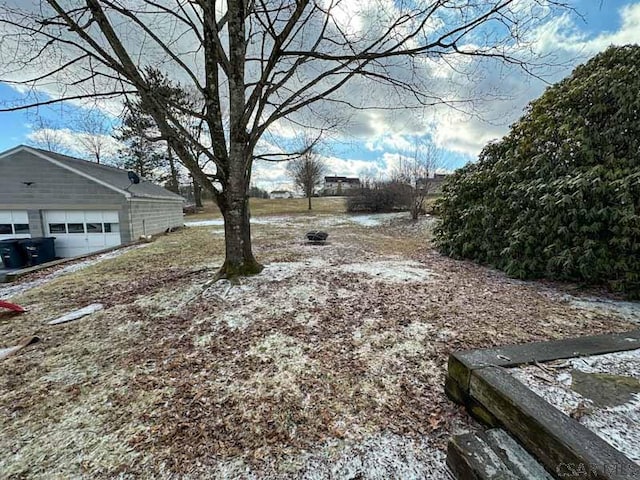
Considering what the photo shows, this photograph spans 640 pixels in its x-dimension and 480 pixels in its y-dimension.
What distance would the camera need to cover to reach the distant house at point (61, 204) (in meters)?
11.1

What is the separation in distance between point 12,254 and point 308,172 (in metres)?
21.7

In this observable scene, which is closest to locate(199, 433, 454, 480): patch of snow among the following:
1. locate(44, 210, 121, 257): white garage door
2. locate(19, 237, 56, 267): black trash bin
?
locate(44, 210, 121, 257): white garage door

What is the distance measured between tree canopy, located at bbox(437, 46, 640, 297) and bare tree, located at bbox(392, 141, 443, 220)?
1025 centimetres

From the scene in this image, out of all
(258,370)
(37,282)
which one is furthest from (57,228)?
(258,370)

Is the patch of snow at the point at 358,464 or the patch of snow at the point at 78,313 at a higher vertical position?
the patch of snow at the point at 78,313

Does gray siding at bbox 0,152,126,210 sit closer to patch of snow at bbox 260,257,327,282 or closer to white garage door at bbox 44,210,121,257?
white garage door at bbox 44,210,121,257

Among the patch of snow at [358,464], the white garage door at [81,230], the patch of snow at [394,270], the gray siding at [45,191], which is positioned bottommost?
the patch of snow at [358,464]

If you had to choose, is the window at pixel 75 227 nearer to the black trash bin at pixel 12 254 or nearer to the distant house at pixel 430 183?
the black trash bin at pixel 12 254

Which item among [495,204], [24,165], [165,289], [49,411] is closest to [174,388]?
[49,411]

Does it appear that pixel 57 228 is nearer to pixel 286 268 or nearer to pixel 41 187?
pixel 41 187

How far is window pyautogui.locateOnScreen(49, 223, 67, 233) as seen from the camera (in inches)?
447

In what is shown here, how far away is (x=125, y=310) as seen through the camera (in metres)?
4.34

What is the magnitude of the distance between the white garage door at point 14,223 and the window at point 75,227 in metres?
1.43

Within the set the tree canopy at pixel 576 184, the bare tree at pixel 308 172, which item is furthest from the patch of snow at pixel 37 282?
the bare tree at pixel 308 172
